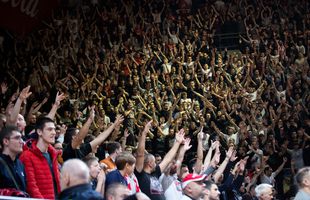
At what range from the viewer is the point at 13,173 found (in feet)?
20.9

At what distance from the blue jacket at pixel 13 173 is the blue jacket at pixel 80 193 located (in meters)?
1.09

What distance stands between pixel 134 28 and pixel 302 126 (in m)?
5.51

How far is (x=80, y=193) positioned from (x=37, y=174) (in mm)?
1620

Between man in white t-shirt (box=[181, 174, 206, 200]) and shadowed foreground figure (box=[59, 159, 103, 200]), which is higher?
shadowed foreground figure (box=[59, 159, 103, 200])

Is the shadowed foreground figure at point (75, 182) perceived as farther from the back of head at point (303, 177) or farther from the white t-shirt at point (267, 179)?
the white t-shirt at point (267, 179)

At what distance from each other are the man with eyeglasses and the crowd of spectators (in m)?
4.94

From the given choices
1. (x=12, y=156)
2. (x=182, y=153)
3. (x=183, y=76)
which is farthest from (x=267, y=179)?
(x=12, y=156)

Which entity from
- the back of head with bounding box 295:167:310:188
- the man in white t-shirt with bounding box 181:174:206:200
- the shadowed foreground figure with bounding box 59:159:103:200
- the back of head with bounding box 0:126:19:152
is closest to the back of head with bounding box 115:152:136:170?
the man in white t-shirt with bounding box 181:174:206:200

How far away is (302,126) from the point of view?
15.8m

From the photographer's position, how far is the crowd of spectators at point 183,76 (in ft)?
48.2

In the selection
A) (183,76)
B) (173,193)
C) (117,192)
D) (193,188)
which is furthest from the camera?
(183,76)

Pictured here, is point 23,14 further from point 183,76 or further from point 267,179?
point 267,179

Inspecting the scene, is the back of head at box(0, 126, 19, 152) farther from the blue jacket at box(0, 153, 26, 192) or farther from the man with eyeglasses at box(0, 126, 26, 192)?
the blue jacket at box(0, 153, 26, 192)

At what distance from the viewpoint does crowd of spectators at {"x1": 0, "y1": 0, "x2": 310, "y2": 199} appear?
579 inches
